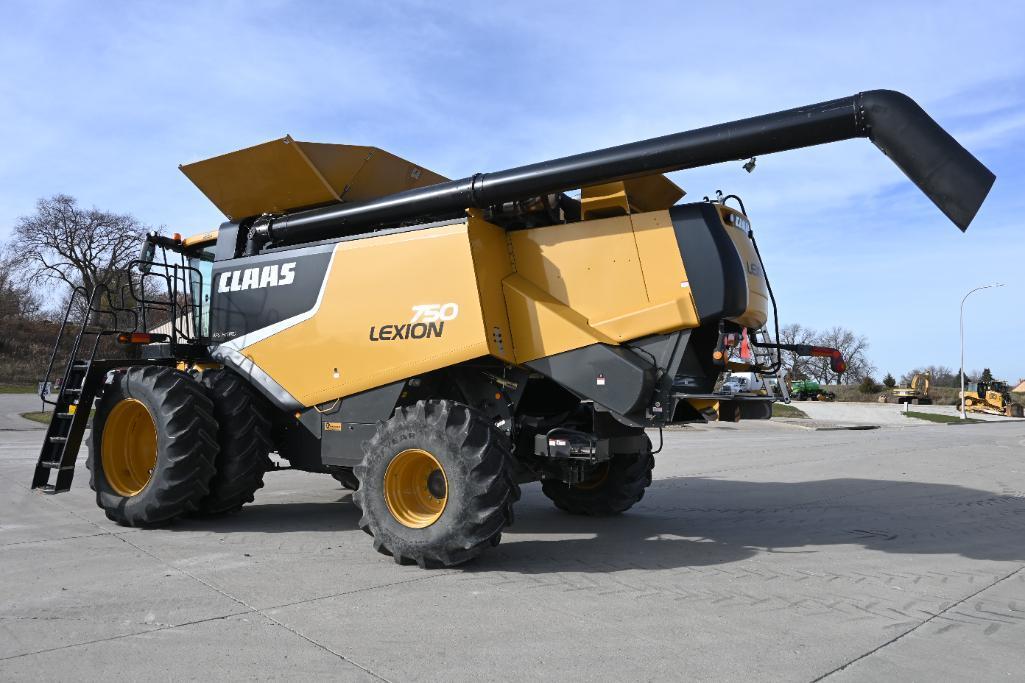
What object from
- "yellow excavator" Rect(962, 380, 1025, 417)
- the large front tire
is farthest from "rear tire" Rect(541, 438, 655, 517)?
"yellow excavator" Rect(962, 380, 1025, 417)

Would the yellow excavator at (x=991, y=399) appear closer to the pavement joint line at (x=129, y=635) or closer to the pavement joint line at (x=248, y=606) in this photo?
the pavement joint line at (x=248, y=606)

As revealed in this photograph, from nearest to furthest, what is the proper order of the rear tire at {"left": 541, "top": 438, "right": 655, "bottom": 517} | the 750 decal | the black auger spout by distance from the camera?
the black auger spout, the 750 decal, the rear tire at {"left": 541, "top": 438, "right": 655, "bottom": 517}

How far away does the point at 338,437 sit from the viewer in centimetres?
671

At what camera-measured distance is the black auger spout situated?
495cm

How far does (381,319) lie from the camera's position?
6402 mm

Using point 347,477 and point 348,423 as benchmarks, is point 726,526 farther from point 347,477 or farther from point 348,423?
point 347,477

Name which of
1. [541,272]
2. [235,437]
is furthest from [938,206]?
[235,437]

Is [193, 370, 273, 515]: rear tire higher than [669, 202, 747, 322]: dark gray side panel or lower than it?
lower

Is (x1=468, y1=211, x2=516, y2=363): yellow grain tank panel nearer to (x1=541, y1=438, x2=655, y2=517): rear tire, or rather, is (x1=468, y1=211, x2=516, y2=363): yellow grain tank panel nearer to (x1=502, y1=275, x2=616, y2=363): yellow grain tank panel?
(x1=502, y1=275, x2=616, y2=363): yellow grain tank panel

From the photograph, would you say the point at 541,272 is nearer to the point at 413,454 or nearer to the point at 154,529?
the point at 413,454

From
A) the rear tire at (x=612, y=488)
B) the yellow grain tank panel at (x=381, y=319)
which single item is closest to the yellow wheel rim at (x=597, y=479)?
the rear tire at (x=612, y=488)

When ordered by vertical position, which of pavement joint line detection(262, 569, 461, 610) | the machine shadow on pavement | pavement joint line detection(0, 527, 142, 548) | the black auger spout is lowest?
pavement joint line detection(0, 527, 142, 548)

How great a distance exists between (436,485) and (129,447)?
3.65 m

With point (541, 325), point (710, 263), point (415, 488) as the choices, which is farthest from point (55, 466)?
point (710, 263)
